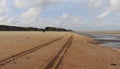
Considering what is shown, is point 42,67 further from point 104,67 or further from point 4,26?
point 4,26

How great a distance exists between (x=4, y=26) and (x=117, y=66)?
121537 mm

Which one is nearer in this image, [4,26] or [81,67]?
[81,67]

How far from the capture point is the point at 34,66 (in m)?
11.5

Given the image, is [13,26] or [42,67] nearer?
[42,67]

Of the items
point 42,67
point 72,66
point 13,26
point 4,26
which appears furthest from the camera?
point 13,26

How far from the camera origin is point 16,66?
453 inches

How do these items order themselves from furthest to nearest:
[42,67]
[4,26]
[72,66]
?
[4,26] < [72,66] < [42,67]

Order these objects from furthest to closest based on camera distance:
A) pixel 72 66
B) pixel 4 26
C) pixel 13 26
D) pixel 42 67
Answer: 1. pixel 13 26
2. pixel 4 26
3. pixel 72 66
4. pixel 42 67

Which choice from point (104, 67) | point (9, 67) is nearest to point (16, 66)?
point (9, 67)

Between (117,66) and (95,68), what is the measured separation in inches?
55.4

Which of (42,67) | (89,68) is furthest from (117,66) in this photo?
(42,67)

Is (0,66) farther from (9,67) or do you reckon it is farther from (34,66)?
(34,66)

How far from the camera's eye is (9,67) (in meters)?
→ 11.2

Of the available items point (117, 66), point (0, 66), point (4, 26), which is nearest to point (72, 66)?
point (117, 66)
